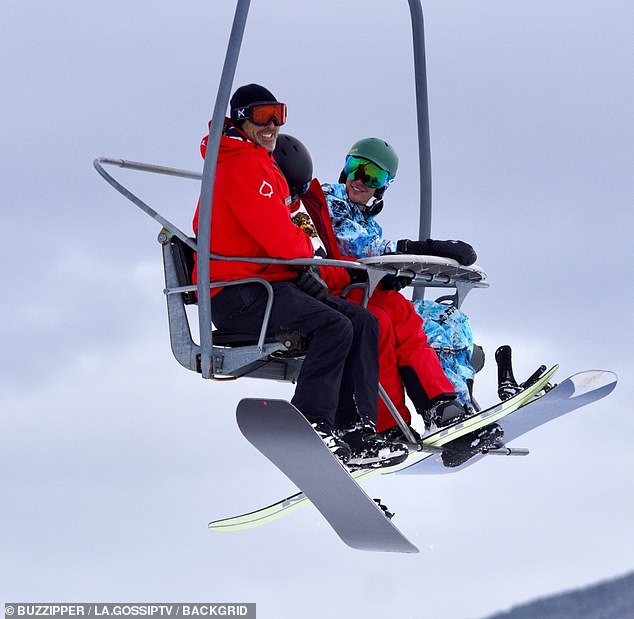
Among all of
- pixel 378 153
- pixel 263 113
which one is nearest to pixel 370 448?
pixel 378 153

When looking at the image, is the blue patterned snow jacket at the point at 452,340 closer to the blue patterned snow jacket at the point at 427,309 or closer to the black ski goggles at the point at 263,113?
the blue patterned snow jacket at the point at 427,309

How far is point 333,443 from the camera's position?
638cm

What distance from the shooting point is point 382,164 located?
23.2 ft

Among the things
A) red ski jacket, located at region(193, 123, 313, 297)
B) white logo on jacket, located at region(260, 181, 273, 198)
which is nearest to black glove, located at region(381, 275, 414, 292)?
red ski jacket, located at region(193, 123, 313, 297)

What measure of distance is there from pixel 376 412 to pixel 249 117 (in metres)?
1.69

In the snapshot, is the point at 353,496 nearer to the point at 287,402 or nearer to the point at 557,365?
the point at 287,402

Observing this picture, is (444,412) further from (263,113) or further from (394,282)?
(263,113)

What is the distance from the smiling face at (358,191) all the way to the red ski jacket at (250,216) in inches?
20.9

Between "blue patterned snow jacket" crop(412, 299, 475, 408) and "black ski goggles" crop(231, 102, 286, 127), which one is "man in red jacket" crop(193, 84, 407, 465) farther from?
"blue patterned snow jacket" crop(412, 299, 475, 408)

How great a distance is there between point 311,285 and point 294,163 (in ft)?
2.44

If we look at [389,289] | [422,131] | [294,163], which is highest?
[422,131]

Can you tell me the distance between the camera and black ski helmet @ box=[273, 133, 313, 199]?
6918 mm

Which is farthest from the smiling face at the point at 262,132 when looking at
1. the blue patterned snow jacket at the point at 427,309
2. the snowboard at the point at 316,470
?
the snowboard at the point at 316,470

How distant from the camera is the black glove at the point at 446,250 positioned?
6844mm
